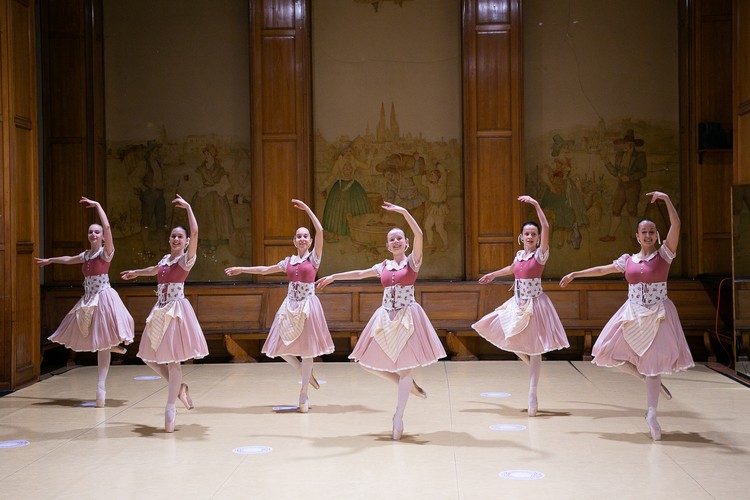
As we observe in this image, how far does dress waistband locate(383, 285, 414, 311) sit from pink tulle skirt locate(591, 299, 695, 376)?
143 centimetres

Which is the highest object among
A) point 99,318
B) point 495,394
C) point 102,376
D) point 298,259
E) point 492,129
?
point 492,129

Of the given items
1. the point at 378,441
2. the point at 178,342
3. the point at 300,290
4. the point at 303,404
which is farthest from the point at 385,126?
the point at 378,441

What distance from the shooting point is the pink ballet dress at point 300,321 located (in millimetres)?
7648

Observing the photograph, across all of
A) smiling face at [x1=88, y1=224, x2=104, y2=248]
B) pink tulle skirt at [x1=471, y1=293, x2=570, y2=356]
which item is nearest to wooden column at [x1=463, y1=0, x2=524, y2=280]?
pink tulle skirt at [x1=471, y1=293, x2=570, y2=356]

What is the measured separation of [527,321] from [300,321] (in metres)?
1.87

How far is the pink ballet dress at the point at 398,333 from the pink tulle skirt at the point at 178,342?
1.27 metres

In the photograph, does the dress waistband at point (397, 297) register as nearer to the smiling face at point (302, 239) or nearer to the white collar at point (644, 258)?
the smiling face at point (302, 239)

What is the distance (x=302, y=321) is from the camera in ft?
25.1

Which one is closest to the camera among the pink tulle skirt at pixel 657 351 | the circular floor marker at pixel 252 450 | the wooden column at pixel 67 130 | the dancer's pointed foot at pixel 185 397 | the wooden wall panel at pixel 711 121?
the circular floor marker at pixel 252 450

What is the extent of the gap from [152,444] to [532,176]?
20.9 ft

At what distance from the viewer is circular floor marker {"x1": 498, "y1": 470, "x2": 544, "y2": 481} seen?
5477 millimetres

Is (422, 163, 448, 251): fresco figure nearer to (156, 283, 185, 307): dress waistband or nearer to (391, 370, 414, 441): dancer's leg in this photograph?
(156, 283, 185, 307): dress waistband

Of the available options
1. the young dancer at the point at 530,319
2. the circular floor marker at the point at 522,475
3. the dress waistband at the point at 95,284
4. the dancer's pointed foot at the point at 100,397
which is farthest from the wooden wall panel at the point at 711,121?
the dancer's pointed foot at the point at 100,397

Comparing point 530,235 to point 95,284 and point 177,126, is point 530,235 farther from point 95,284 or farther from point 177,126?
point 177,126
